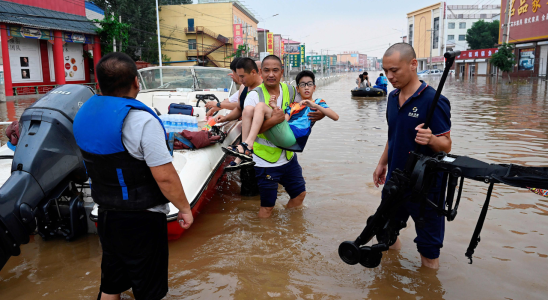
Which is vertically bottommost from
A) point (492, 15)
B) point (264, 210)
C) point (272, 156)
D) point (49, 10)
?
point (264, 210)

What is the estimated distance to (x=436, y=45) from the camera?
3430 inches

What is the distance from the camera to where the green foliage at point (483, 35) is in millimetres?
73000

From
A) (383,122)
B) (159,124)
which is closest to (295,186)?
(159,124)

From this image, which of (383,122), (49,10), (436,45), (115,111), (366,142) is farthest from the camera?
(436,45)

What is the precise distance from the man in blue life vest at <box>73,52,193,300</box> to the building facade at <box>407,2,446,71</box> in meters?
86.3

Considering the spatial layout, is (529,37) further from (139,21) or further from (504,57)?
(139,21)

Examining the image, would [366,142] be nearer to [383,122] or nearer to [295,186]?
[383,122]

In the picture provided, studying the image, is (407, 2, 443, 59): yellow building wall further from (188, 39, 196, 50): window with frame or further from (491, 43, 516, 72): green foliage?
(188, 39, 196, 50): window with frame

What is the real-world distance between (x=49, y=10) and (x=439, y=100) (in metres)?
26.1

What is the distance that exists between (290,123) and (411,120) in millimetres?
1734

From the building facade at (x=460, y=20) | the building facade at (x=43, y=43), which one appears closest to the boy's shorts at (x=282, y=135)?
the building facade at (x=43, y=43)

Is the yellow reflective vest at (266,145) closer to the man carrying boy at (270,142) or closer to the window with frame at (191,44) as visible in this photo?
the man carrying boy at (270,142)

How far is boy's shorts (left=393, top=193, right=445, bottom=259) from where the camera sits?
10.2 ft

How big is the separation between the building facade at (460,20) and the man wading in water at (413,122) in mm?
90794
